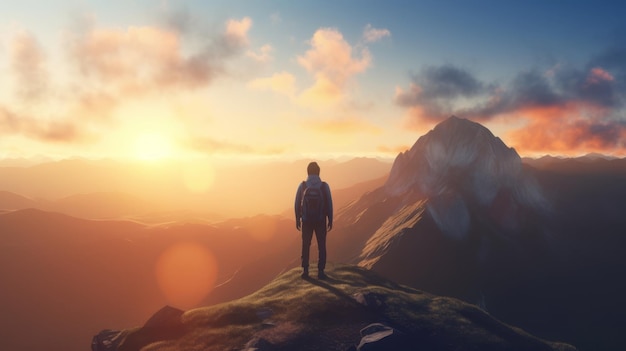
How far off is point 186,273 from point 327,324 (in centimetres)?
11952

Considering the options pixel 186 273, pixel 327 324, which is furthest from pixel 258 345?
pixel 186 273

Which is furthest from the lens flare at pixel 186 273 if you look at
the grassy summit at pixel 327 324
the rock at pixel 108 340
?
the grassy summit at pixel 327 324

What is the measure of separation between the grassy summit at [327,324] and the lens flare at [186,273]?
9390 cm

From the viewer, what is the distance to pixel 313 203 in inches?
709

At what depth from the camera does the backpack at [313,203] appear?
1792 centimetres

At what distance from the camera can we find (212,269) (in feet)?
422

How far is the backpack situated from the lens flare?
9331 centimetres

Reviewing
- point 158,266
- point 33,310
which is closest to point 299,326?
point 33,310

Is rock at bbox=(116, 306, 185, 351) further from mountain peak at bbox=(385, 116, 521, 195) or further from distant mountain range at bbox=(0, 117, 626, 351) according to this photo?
mountain peak at bbox=(385, 116, 521, 195)

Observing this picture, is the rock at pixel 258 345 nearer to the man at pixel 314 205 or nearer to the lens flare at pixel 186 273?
the man at pixel 314 205

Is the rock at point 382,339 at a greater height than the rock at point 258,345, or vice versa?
the rock at point 258,345

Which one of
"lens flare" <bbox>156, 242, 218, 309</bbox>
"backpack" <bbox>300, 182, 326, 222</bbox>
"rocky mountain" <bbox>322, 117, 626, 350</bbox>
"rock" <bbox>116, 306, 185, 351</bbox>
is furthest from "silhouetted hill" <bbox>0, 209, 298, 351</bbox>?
"backpack" <bbox>300, 182, 326, 222</bbox>

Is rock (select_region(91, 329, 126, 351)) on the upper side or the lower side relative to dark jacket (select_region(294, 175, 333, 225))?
lower

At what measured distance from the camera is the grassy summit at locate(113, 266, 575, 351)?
42.1 ft
